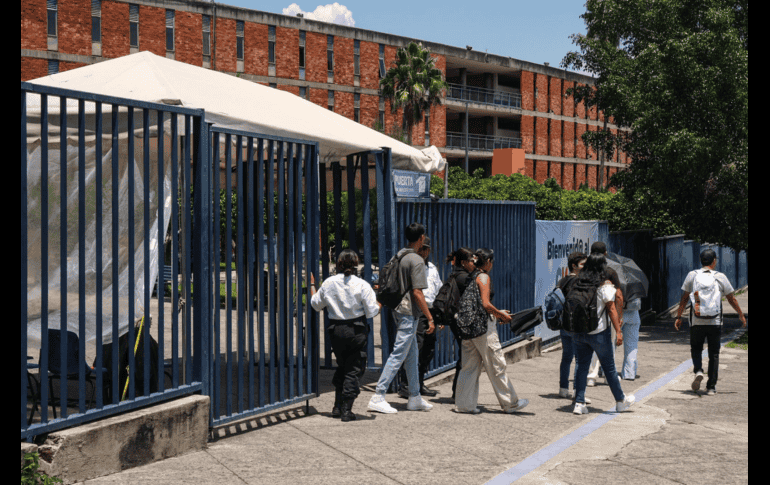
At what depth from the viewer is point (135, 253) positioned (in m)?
5.80

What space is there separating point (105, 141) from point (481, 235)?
604cm

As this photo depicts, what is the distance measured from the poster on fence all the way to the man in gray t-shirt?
18.1 feet

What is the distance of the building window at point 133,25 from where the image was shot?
147 feet

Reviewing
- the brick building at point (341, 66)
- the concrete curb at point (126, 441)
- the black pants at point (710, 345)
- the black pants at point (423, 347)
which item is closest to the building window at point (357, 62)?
the brick building at point (341, 66)

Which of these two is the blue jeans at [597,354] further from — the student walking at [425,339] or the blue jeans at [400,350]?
the blue jeans at [400,350]

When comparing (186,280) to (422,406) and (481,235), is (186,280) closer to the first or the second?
(422,406)

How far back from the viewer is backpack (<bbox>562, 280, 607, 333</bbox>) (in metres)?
7.80

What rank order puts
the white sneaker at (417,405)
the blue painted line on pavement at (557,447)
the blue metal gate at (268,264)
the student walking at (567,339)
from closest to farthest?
the blue painted line on pavement at (557,447), the blue metal gate at (268,264), the white sneaker at (417,405), the student walking at (567,339)

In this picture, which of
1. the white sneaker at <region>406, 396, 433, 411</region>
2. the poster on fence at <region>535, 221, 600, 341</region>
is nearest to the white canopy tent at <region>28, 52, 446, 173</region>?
the white sneaker at <region>406, 396, 433, 411</region>

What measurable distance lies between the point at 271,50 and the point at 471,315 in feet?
147

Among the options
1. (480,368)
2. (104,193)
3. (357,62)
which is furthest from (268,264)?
(357,62)

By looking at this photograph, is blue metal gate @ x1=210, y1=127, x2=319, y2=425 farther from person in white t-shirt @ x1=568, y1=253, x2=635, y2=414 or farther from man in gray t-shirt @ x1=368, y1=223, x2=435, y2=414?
person in white t-shirt @ x1=568, y1=253, x2=635, y2=414

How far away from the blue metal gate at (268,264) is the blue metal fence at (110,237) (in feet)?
0.93
